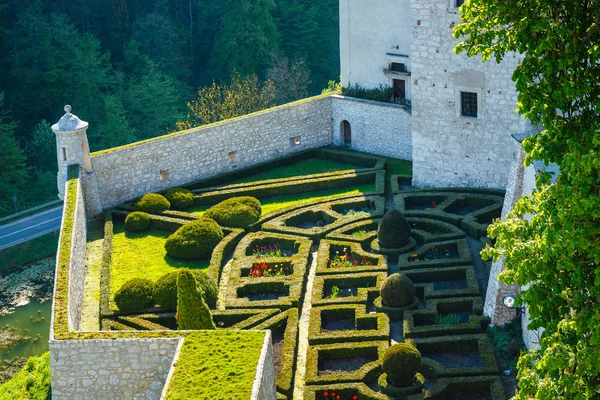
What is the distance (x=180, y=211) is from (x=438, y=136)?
8.23 m

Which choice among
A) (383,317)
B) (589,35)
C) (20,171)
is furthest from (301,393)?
(20,171)

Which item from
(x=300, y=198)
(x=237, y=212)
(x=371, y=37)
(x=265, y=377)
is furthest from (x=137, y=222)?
(x=265, y=377)

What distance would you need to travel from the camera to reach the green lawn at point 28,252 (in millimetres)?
36059

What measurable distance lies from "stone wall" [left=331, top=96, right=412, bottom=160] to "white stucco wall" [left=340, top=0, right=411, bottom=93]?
1142 millimetres

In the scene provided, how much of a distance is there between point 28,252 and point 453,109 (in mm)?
17249

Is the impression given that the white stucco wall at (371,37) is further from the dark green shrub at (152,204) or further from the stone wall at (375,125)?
the dark green shrub at (152,204)

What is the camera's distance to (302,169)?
111ft

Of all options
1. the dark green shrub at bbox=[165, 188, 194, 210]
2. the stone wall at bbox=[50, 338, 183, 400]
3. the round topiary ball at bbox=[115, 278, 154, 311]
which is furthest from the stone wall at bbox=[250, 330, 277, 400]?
the dark green shrub at bbox=[165, 188, 194, 210]

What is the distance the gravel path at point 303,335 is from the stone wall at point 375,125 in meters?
7.81

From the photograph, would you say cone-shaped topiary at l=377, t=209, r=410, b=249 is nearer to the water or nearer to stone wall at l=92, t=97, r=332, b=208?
stone wall at l=92, t=97, r=332, b=208

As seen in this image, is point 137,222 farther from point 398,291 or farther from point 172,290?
point 398,291

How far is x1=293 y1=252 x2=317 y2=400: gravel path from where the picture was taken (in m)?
20.2

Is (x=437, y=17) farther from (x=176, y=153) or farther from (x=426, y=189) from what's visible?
(x=176, y=153)

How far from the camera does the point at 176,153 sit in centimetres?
3194
